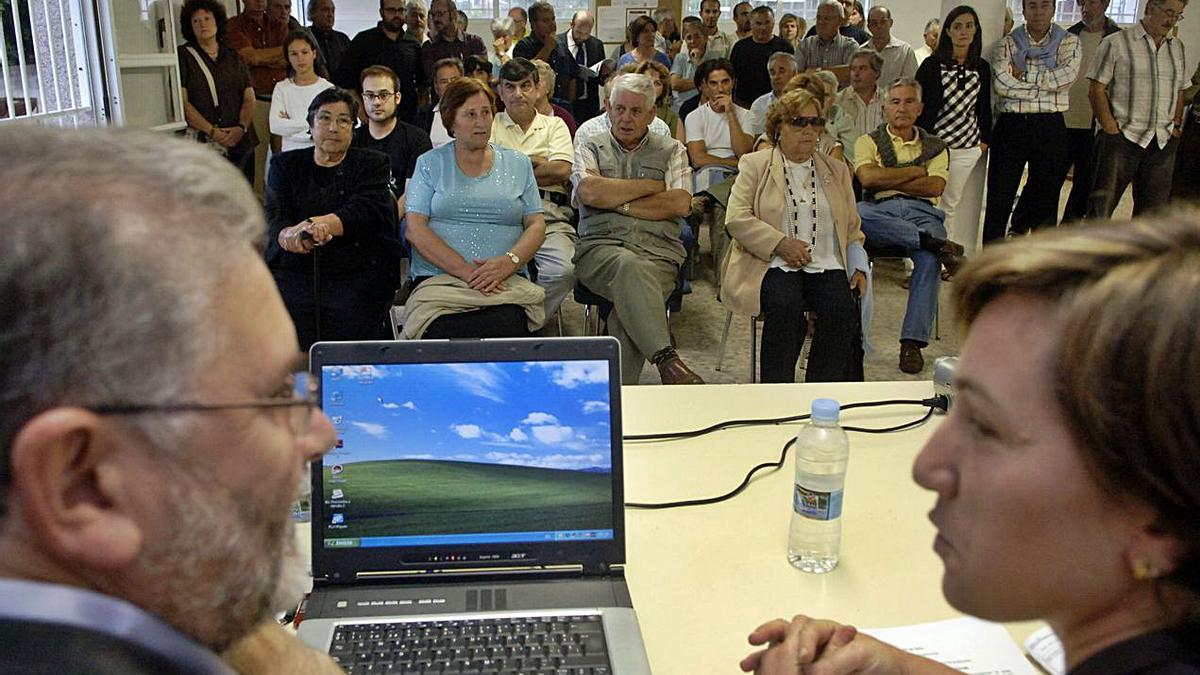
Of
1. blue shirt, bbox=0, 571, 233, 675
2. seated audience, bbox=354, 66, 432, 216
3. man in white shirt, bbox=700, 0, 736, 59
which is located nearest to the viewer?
blue shirt, bbox=0, 571, 233, 675

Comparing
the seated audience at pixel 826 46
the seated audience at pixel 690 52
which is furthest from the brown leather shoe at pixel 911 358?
the seated audience at pixel 690 52

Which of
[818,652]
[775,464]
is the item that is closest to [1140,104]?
[775,464]

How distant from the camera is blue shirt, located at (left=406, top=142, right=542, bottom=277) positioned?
337cm

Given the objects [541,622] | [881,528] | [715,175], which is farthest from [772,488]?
[715,175]

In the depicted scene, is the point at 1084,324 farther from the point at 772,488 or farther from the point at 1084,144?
the point at 1084,144

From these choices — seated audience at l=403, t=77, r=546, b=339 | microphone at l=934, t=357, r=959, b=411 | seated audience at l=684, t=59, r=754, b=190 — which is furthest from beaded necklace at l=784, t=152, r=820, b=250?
microphone at l=934, t=357, r=959, b=411

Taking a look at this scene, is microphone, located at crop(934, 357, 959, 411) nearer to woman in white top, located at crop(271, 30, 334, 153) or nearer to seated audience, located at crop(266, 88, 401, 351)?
seated audience, located at crop(266, 88, 401, 351)

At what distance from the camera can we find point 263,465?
Result: 69cm

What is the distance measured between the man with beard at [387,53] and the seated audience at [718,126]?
1740 mm

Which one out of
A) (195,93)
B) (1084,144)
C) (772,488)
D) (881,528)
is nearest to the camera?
(881,528)

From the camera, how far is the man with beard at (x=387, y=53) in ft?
19.3

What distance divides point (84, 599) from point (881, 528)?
3.65 feet

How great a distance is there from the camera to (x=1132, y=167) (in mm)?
5379

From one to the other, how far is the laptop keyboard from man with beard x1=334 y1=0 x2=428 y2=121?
506 cm
